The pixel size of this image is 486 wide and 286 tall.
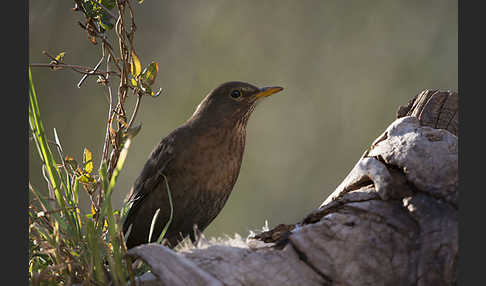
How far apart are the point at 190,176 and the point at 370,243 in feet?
4.16

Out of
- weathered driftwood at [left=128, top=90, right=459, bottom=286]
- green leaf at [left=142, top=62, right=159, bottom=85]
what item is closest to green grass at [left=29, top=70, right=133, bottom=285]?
weathered driftwood at [left=128, top=90, right=459, bottom=286]

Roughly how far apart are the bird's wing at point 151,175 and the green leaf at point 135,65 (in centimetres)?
72

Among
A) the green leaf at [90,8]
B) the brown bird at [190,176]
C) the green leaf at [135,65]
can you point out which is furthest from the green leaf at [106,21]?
the brown bird at [190,176]

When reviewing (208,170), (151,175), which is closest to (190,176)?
(208,170)

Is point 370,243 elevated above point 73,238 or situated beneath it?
situated beneath

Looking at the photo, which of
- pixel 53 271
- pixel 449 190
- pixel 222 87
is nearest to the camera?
pixel 53 271

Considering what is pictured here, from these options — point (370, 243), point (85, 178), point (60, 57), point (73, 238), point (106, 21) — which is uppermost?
point (106, 21)

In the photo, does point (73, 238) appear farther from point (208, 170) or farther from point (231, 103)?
point (231, 103)

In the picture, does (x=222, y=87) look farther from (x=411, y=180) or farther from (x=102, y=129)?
(x=102, y=129)

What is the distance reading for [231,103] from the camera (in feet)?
Result: 11.2

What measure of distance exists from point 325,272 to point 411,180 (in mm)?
604

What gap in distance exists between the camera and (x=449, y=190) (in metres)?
2.20

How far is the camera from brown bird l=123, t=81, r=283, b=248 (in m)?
3.08

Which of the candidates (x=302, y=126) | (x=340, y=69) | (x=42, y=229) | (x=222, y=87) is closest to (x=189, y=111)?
(x=302, y=126)
